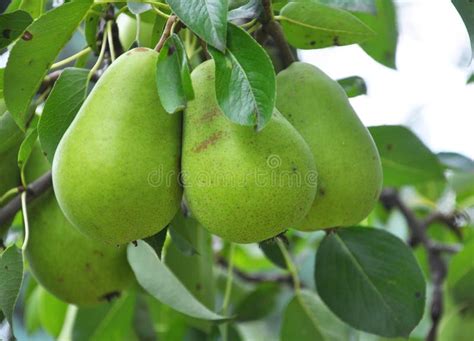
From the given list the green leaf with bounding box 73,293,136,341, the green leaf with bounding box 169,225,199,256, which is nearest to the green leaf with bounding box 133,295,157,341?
the green leaf with bounding box 73,293,136,341

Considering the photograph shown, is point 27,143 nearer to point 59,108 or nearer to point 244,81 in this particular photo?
point 59,108

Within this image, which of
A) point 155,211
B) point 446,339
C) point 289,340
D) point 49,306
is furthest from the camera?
point 49,306

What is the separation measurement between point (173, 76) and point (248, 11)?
179 mm

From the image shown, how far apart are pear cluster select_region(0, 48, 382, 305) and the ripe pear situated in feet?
0.97

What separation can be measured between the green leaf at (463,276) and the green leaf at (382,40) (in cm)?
45

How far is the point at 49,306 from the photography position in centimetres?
167

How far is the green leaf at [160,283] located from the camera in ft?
3.87

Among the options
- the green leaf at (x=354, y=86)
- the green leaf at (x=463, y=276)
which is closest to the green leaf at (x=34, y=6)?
the green leaf at (x=354, y=86)

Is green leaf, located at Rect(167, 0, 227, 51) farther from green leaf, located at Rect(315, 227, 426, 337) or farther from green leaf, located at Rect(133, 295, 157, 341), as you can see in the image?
green leaf, located at Rect(133, 295, 157, 341)

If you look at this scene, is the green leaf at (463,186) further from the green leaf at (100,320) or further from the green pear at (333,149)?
the green pear at (333,149)

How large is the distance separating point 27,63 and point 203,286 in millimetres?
561

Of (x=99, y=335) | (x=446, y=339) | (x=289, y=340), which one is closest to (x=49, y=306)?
(x=99, y=335)

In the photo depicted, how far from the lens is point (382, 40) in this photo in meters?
1.34

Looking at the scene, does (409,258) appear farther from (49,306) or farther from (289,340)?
(49,306)
